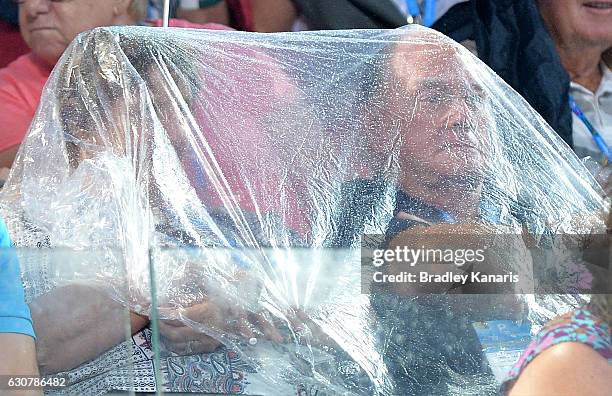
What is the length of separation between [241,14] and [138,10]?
0.32m

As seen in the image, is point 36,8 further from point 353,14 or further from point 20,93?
point 353,14

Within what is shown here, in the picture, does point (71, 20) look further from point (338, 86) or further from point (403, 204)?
point (403, 204)

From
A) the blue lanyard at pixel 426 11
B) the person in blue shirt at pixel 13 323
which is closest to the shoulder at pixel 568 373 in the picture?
the person in blue shirt at pixel 13 323

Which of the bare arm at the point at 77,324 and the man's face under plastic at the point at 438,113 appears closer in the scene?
the bare arm at the point at 77,324

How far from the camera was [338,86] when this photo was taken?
1.90 metres

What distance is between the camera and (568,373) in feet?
4.63

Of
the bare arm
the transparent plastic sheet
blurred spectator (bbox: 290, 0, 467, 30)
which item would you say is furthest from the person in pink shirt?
the bare arm

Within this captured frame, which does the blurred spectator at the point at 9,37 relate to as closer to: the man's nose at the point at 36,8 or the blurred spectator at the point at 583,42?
the man's nose at the point at 36,8

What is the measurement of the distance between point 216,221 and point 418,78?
461 millimetres

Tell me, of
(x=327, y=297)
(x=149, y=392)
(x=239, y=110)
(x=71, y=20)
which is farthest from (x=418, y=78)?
(x=71, y=20)

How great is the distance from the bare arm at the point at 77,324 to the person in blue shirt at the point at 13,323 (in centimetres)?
3

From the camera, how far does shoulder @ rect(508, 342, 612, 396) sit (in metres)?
1.40

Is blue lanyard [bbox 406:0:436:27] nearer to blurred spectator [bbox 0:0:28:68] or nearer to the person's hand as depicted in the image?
blurred spectator [bbox 0:0:28:68]

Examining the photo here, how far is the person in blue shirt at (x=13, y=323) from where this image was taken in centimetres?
159
